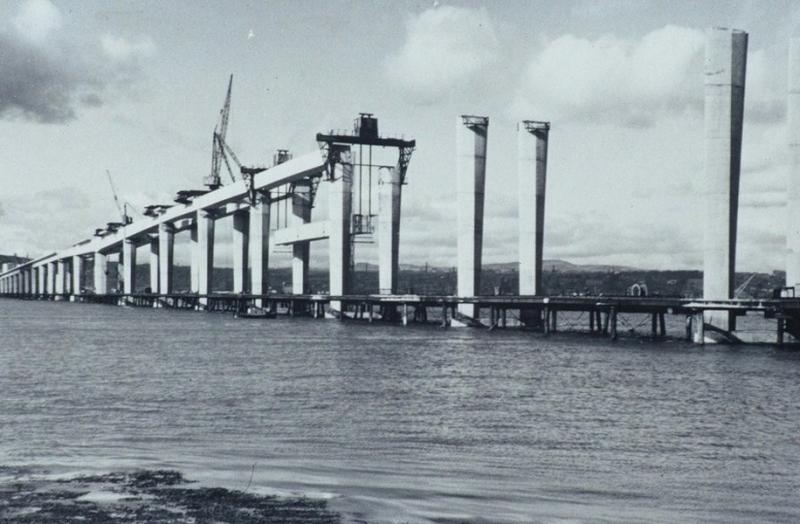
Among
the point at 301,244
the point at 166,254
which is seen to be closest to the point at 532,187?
the point at 301,244

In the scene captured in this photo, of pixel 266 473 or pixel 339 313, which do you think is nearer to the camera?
pixel 266 473

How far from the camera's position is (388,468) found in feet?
61.6

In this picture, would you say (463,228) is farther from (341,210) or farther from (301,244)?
(301,244)

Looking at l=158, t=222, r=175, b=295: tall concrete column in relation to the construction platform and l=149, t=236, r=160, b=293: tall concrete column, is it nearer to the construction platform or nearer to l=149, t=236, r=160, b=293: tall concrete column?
l=149, t=236, r=160, b=293: tall concrete column

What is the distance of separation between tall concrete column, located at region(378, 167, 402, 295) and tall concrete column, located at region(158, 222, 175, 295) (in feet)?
215

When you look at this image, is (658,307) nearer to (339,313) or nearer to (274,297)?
(339,313)

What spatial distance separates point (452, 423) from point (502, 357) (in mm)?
24877

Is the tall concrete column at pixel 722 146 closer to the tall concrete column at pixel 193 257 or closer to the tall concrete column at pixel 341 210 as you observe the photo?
the tall concrete column at pixel 341 210

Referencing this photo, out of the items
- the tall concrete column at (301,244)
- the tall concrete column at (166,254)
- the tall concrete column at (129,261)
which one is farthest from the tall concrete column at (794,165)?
the tall concrete column at (129,261)

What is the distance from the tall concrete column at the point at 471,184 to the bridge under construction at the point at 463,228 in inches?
3.1

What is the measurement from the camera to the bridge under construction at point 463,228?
55.9 metres

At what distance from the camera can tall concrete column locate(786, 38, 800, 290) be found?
184 feet

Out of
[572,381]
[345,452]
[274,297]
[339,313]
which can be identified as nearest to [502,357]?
[572,381]

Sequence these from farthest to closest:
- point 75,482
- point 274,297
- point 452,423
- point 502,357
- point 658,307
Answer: point 274,297
point 658,307
point 502,357
point 452,423
point 75,482
